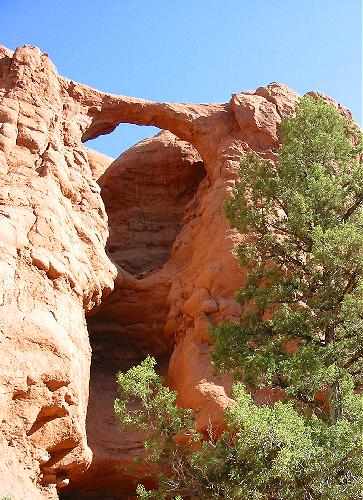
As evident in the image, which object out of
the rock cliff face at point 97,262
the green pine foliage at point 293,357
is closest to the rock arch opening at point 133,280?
the rock cliff face at point 97,262

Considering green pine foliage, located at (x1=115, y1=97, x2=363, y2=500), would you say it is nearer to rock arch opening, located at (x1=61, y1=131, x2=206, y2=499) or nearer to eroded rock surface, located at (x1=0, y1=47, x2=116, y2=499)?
eroded rock surface, located at (x1=0, y1=47, x2=116, y2=499)

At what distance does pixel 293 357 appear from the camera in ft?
31.1

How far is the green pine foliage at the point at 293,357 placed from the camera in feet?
27.4

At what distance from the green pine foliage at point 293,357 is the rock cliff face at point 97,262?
1.36m

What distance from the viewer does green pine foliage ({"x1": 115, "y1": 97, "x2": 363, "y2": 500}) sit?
835 cm

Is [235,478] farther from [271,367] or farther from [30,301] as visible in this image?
[30,301]

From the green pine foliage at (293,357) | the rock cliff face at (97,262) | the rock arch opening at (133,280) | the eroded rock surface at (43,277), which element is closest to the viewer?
the green pine foliage at (293,357)

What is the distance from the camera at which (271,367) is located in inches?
373

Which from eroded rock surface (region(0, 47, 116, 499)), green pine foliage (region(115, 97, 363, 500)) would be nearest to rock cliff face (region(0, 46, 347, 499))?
eroded rock surface (region(0, 47, 116, 499))

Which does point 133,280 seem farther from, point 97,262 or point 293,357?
point 293,357

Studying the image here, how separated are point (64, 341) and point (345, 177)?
544 centimetres

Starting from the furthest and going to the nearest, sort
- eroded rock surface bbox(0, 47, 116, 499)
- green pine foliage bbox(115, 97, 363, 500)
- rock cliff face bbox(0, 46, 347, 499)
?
rock cliff face bbox(0, 46, 347, 499) → eroded rock surface bbox(0, 47, 116, 499) → green pine foliage bbox(115, 97, 363, 500)

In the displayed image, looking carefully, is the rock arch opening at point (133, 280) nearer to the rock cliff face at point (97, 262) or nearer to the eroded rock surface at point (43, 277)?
the rock cliff face at point (97, 262)

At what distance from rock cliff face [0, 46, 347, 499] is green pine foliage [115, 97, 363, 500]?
Answer: 4.45 feet
